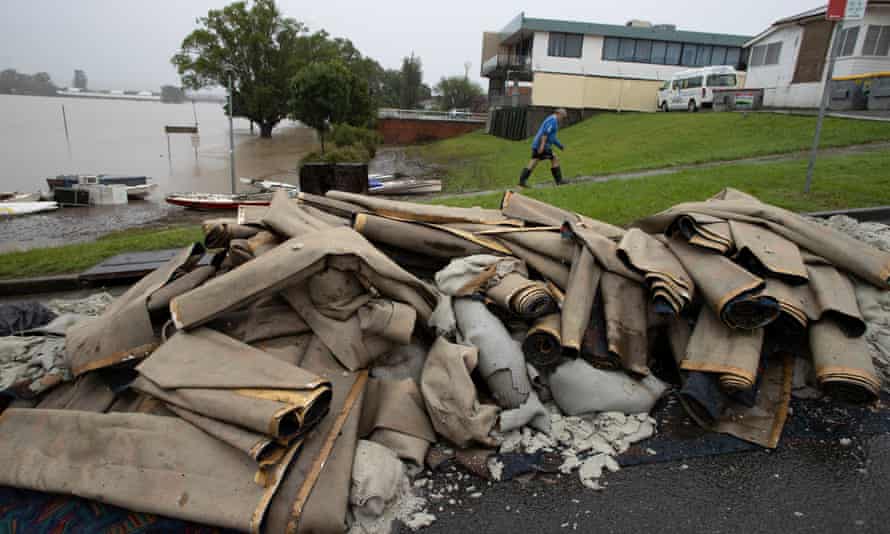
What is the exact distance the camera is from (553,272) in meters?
3.41

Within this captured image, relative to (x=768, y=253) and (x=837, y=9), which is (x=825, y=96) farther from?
(x=768, y=253)

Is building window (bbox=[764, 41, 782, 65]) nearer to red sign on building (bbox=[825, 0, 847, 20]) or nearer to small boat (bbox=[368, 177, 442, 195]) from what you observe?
small boat (bbox=[368, 177, 442, 195])

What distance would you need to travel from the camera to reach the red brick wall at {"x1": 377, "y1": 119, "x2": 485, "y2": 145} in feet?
146

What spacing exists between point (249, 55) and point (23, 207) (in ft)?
104

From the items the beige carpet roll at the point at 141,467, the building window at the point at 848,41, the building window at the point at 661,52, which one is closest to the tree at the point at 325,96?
the building window at the point at 661,52

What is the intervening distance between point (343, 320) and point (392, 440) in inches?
28.1

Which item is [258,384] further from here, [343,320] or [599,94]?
[599,94]

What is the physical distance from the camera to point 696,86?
27859 millimetres

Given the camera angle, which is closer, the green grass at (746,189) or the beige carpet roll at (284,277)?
the beige carpet roll at (284,277)

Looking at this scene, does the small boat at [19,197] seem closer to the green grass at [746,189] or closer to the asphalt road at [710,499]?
the green grass at [746,189]

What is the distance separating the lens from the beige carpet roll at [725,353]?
8.49 ft

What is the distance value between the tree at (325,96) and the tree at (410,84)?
2721 cm

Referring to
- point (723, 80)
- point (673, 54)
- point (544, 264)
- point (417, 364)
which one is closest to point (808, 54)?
point (723, 80)

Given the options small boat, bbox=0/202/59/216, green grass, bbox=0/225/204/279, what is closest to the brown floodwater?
small boat, bbox=0/202/59/216
